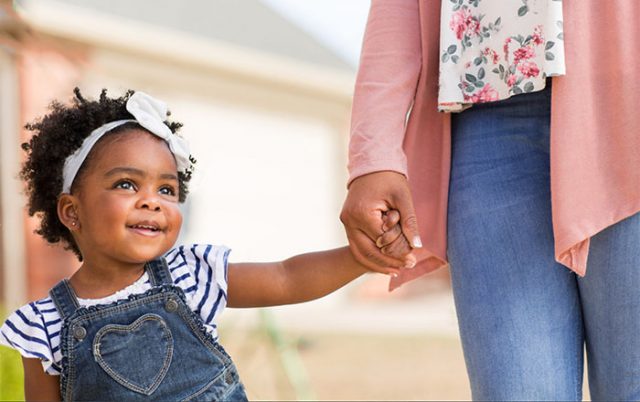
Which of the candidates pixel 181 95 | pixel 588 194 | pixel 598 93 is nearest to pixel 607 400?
pixel 588 194

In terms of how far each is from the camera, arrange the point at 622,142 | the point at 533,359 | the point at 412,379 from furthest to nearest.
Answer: the point at 412,379 → the point at 533,359 → the point at 622,142

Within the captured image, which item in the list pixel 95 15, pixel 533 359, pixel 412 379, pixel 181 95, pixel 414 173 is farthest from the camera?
pixel 181 95

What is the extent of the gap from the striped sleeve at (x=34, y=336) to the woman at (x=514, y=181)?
766 millimetres

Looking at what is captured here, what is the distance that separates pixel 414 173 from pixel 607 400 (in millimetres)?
711

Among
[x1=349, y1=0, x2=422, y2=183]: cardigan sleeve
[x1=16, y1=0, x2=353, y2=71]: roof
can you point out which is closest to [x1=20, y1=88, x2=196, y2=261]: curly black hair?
[x1=349, y1=0, x2=422, y2=183]: cardigan sleeve

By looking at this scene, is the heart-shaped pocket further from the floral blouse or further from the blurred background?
the blurred background

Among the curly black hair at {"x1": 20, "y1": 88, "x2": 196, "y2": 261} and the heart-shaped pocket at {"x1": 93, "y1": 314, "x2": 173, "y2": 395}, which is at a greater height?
the curly black hair at {"x1": 20, "y1": 88, "x2": 196, "y2": 261}

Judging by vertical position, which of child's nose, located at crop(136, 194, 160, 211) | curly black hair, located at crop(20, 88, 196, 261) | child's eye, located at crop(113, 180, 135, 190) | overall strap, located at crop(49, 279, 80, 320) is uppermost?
curly black hair, located at crop(20, 88, 196, 261)

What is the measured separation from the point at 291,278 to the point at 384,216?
0.37 metres

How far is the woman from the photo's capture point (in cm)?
181

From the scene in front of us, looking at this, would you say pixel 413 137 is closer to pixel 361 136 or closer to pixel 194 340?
pixel 361 136

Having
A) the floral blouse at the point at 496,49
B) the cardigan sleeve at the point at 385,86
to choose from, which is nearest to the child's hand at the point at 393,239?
the cardigan sleeve at the point at 385,86

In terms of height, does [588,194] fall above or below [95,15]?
below

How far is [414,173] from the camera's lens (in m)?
2.21
